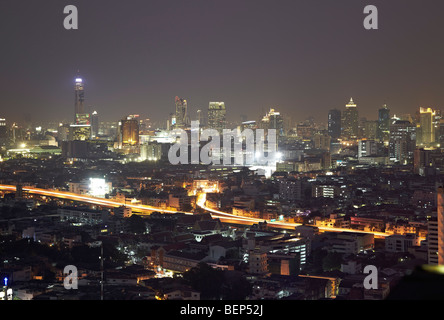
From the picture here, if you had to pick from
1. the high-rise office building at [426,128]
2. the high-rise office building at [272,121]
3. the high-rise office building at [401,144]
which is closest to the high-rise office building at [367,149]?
the high-rise office building at [401,144]

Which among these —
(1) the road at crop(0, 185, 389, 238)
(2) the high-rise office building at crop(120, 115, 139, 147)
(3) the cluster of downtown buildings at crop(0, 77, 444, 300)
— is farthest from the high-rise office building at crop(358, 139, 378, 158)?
(1) the road at crop(0, 185, 389, 238)

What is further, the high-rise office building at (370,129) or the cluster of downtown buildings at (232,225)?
the high-rise office building at (370,129)

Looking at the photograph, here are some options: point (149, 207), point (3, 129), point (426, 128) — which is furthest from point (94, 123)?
point (149, 207)

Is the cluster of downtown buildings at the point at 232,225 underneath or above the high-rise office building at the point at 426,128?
underneath

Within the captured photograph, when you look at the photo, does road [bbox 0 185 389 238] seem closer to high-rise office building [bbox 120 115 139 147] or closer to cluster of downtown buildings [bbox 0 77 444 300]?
cluster of downtown buildings [bbox 0 77 444 300]

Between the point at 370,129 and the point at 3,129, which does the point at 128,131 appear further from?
the point at 370,129

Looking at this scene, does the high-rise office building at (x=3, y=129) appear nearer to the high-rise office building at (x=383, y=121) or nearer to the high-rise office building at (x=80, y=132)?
the high-rise office building at (x=80, y=132)

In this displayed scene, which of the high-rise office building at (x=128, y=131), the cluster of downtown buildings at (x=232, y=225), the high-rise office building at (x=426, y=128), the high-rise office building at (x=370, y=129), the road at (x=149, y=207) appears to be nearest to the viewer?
the cluster of downtown buildings at (x=232, y=225)

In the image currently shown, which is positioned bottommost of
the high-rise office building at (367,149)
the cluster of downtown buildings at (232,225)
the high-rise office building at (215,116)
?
the cluster of downtown buildings at (232,225)
